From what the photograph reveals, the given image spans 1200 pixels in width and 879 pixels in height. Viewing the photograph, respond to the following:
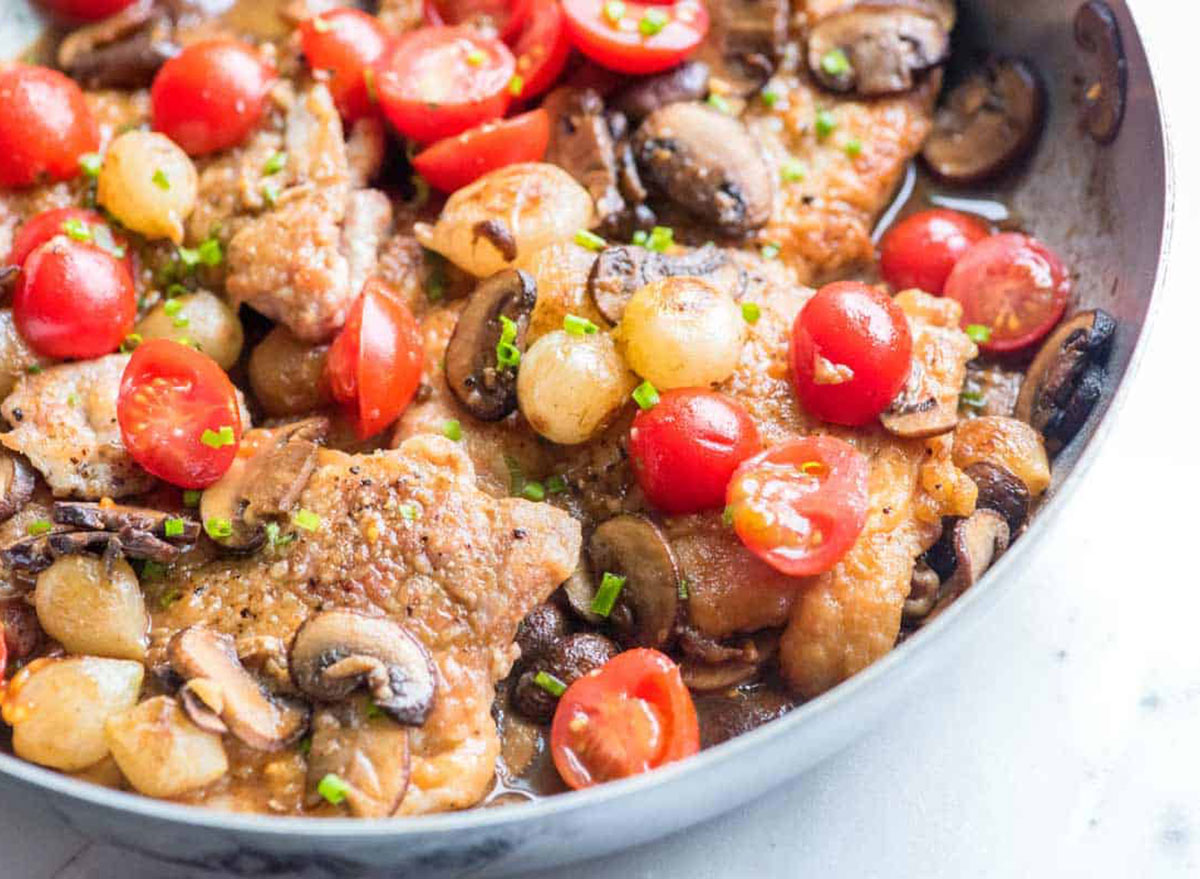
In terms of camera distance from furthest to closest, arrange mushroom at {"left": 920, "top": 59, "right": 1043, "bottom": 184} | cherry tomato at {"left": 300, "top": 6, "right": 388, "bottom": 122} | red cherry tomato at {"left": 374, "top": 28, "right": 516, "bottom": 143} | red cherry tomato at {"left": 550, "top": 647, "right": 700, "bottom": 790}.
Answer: mushroom at {"left": 920, "top": 59, "right": 1043, "bottom": 184} → cherry tomato at {"left": 300, "top": 6, "right": 388, "bottom": 122} → red cherry tomato at {"left": 374, "top": 28, "right": 516, "bottom": 143} → red cherry tomato at {"left": 550, "top": 647, "right": 700, "bottom": 790}

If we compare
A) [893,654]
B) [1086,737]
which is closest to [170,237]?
[893,654]

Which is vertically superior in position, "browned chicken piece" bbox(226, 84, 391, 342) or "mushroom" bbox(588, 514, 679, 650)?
"browned chicken piece" bbox(226, 84, 391, 342)

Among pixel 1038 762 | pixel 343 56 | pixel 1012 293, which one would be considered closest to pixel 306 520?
pixel 343 56

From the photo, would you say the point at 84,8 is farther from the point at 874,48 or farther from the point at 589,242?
the point at 874,48

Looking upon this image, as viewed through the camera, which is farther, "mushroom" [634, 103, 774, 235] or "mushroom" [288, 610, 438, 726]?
"mushroom" [634, 103, 774, 235]

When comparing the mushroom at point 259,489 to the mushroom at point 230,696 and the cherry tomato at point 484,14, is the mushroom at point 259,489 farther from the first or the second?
the cherry tomato at point 484,14

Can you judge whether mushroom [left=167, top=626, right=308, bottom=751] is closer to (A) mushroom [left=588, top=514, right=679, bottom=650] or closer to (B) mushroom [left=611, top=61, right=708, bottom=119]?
(A) mushroom [left=588, top=514, right=679, bottom=650]

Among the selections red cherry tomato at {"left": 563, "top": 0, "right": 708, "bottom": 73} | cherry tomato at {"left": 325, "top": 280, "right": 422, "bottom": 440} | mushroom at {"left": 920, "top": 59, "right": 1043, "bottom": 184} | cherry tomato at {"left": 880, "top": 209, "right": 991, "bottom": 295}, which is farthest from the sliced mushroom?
mushroom at {"left": 920, "top": 59, "right": 1043, "bottom": 184}
